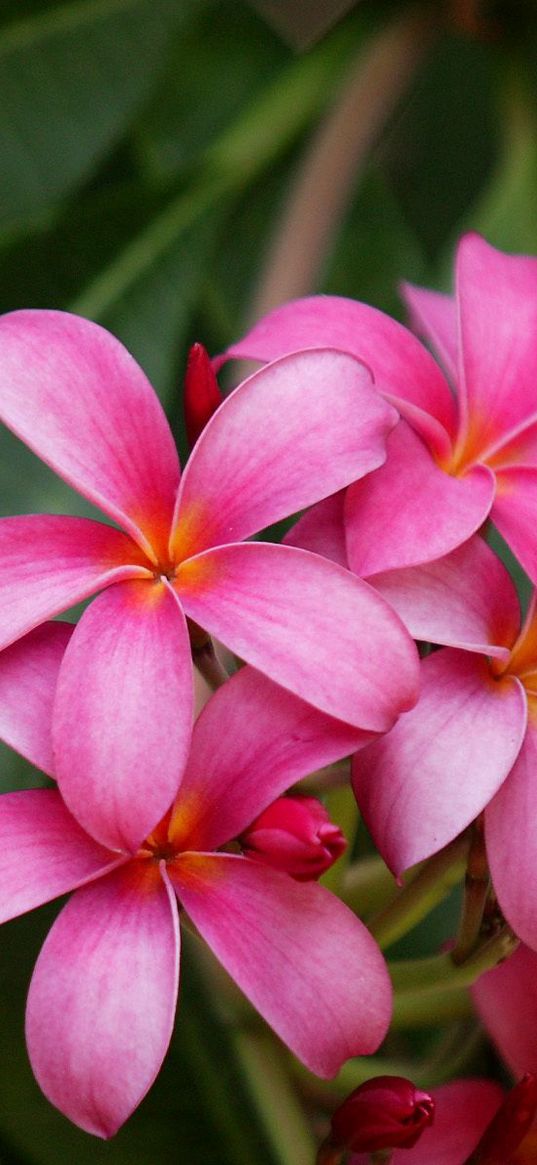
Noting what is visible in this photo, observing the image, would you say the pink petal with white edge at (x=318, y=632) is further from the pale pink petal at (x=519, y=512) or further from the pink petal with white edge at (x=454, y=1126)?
Answer: the pink petal with white edge at (x=454, y=1126)

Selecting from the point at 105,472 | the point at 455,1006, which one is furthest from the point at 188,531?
the point at 455,1006

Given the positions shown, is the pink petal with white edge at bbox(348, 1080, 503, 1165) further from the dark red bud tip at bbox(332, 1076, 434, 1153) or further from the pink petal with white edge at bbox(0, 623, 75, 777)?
the pink petal with white edge at bbox(0, 623, 75, 777)

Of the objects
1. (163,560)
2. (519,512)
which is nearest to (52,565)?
(163,560)

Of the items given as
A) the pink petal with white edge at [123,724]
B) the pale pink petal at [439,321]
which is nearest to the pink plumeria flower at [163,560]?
the pink petal with white edge at [123,724]

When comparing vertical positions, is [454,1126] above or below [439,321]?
below

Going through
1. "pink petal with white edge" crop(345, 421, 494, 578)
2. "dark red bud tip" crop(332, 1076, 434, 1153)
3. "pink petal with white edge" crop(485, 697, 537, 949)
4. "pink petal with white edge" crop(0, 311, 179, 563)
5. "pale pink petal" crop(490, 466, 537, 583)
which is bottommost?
"dark red bud tip" crop(332, 1076, 434, 1153)

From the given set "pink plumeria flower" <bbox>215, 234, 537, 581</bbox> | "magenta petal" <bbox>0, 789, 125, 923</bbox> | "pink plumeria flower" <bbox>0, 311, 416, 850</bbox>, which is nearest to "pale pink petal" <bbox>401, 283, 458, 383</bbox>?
"pink plumeria flower" <bbox>215, 234, 537, 581</bbox>

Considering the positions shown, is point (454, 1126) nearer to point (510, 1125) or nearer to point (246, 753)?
point (510, 1125)
